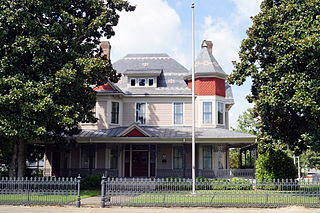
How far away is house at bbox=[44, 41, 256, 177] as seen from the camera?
25.3m

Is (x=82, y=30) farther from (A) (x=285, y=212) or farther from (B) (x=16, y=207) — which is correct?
(A) (x=285, y=212)

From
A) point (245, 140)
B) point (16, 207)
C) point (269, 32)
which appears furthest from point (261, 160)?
point (16, 207)

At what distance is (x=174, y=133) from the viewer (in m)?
24.6

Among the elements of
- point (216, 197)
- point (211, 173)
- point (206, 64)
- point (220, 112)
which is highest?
Result: point (206, 64)

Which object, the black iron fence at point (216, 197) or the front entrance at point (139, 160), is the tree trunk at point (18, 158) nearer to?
the black iron fence at point (216, 197)

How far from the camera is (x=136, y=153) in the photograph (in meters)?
26.2

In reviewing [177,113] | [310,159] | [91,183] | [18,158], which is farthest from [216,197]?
[310,159]

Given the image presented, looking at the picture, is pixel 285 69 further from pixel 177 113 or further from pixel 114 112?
pixel 114 112

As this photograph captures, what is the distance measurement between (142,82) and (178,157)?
6835 millimetres

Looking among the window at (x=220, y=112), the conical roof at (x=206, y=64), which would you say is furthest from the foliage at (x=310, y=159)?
the conical roof at (x=206, y=64)

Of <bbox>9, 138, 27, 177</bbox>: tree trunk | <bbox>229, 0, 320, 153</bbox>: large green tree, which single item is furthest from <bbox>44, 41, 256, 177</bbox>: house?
<bbox>229, 0, 320, 153</bbox>: large green tree

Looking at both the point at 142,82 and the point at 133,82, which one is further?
the point at 133,82

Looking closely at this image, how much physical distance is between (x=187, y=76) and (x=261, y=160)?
956cm

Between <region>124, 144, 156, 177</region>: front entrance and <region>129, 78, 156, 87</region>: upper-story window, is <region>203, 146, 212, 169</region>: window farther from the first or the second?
<region>129, 78, 156, 87</region>: upper-story window
